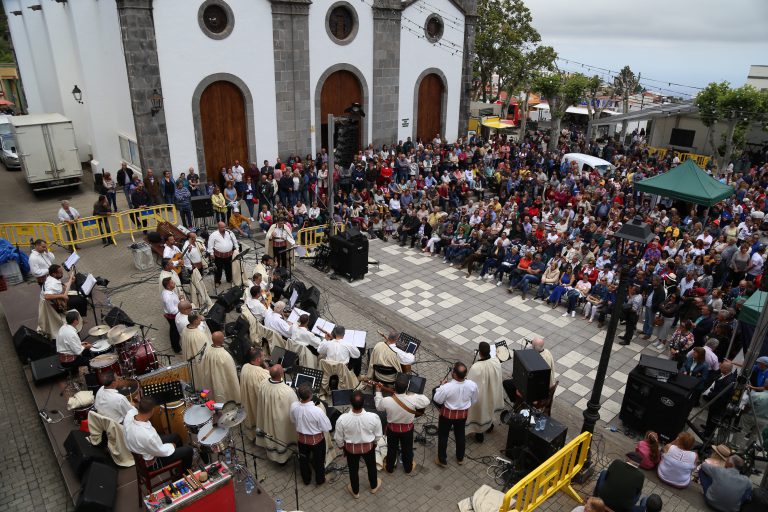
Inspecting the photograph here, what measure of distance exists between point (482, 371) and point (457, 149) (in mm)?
16585

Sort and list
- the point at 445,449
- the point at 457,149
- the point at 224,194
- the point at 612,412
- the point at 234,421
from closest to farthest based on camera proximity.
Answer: the point at 234,421, the point at 445,449, the point at 612,412, the point at 224,194, the point at 457,149

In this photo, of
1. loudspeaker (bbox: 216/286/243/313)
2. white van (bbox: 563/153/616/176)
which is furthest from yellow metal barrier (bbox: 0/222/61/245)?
white van (bbox: 563/153/616/176)

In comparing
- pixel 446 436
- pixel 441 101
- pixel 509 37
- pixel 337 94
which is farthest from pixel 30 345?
pixel 509 37

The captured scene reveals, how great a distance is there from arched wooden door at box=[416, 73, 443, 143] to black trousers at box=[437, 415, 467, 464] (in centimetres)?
1885

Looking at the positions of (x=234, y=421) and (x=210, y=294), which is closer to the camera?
(x=234, y=421)

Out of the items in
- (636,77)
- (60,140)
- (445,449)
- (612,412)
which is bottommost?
(612,412)

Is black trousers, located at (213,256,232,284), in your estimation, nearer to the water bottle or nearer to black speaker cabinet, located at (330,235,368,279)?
black speaker cabinet, located at (330,235,368,279)

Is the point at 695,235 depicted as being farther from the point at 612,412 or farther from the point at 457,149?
the point at 457,149

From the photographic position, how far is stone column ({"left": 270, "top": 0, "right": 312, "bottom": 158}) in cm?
1861

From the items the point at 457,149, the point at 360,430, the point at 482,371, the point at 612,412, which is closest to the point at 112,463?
the point at 360,430

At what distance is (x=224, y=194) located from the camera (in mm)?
17594

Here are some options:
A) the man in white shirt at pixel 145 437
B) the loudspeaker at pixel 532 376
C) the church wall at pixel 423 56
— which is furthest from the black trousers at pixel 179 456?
the church wall at pixel 423 56

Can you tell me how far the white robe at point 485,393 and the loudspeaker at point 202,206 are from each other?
9.99 m

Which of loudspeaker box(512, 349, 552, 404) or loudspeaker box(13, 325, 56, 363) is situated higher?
loudspeaker box(512, 349, 552, 404)
